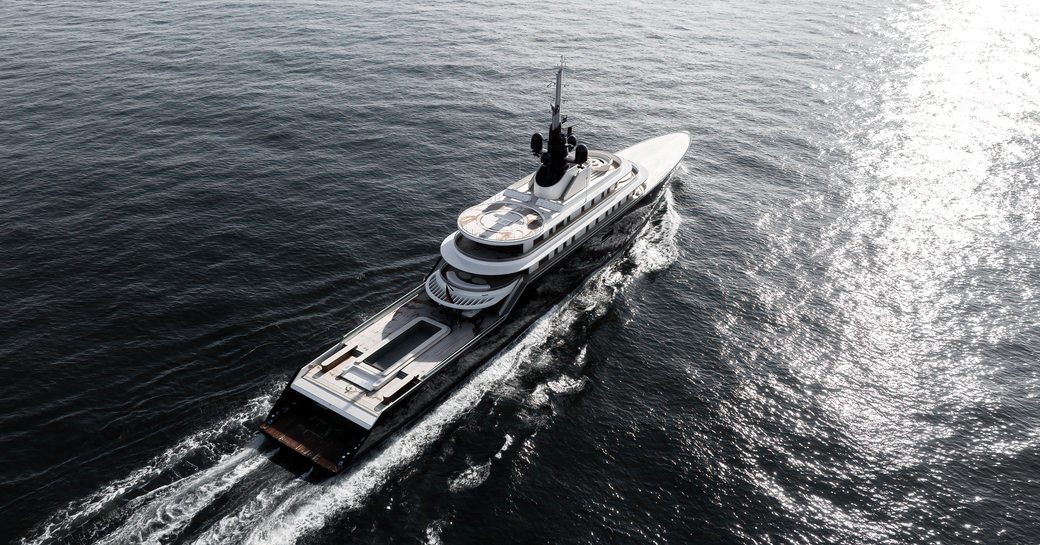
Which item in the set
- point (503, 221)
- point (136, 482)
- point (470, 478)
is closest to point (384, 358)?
point (470, 478)

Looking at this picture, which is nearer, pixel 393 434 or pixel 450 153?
pixel 393 434

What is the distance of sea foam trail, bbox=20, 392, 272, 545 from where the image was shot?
3312 centimetres

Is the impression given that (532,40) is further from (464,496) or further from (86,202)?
(464,496)

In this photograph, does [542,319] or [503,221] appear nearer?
[542,319]

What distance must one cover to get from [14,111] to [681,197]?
86352mm

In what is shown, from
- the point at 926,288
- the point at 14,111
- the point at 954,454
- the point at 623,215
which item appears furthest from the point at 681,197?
the point at 14,111

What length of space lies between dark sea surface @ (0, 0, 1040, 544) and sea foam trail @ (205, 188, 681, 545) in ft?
0.59

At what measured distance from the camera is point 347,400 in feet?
131

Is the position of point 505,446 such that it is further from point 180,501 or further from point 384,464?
point 180,501

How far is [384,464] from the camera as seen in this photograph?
38500 mm

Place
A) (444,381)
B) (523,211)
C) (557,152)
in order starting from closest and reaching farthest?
1. (444,381)
2. (557,152)
3. (523,211)

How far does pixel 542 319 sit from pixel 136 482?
29929 mm

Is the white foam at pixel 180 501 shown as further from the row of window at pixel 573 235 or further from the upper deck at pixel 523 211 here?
the row of window at pixel 573 235

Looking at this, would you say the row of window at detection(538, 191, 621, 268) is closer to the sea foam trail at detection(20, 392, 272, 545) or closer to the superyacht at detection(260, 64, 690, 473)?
the superyacht at detection(260, 64, 690, 473)
